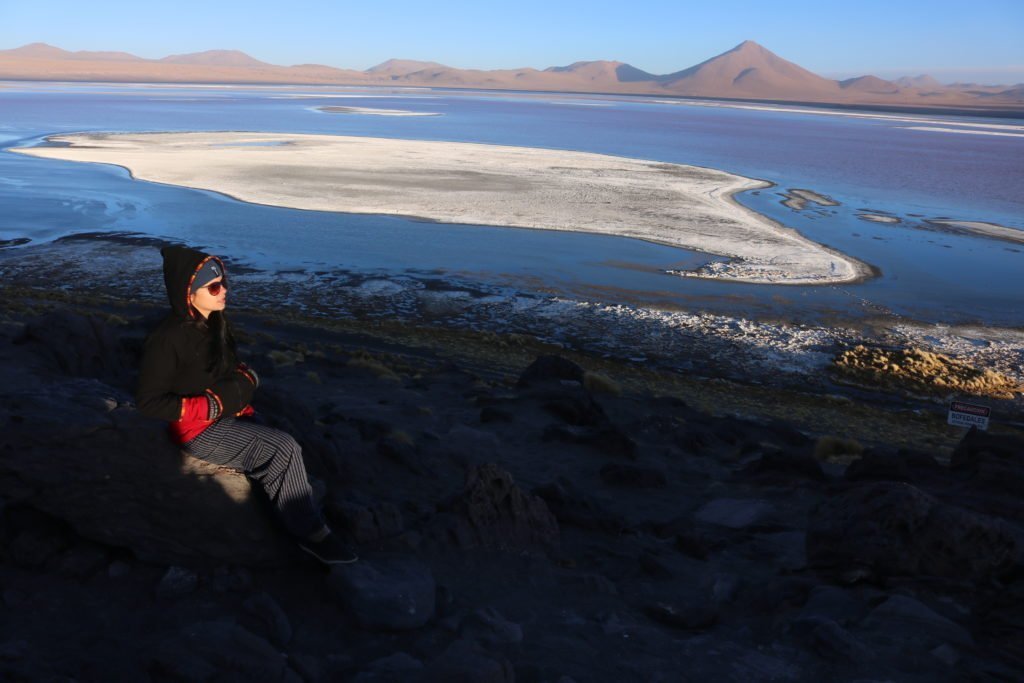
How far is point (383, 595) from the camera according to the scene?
3.91 metres

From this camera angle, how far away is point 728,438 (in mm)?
9219

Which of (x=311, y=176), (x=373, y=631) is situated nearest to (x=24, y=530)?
(x=373, y=631)

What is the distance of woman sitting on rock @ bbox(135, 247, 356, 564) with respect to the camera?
3502 millimetres

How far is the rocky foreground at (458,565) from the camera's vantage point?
3.69 meters

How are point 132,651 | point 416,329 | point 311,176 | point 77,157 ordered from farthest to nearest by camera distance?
point 77,157
point 311,176
point 416,329
point 132,651

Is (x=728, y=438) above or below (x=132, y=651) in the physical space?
below

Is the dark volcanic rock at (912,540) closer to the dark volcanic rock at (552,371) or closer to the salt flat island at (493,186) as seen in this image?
the dark volcanic rock at (552,371)

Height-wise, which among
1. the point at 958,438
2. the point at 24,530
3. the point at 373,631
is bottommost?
the point at 958,438

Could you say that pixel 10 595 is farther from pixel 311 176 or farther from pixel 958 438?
pixel 311 176

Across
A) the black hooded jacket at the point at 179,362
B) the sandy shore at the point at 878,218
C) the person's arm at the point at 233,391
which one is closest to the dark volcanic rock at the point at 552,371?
the person's arm at the point at 233,391

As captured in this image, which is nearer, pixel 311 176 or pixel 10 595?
pixel 10 595

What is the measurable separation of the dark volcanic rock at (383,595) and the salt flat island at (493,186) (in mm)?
16485

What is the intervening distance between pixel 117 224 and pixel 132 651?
21601mm

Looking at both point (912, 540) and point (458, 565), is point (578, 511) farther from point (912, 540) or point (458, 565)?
point (912, 540)
